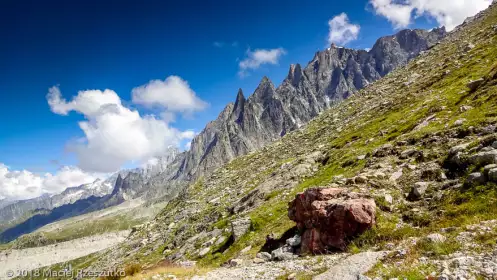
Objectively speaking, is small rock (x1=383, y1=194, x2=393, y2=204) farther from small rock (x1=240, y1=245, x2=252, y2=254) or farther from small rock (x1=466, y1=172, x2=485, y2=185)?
small rock (x1=240, y1=245, x2=252, y2=254)

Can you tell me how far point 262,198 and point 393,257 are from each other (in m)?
28.6

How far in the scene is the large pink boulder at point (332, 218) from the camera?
16688 millimetres

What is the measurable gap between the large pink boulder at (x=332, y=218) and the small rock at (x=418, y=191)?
→ 276 centimetres

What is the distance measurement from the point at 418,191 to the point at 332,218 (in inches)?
226

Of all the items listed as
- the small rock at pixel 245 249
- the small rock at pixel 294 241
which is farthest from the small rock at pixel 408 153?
the small rock at pixel 245 249

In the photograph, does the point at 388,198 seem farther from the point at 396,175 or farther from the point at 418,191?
the point at 396,175

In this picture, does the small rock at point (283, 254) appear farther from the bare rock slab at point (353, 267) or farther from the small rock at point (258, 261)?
the bare rock slab at point (353, 267)

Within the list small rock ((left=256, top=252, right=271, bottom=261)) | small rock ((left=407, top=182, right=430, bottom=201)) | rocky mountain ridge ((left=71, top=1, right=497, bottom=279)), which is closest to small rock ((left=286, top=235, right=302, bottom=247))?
rocky mountain ridge ((left=71, top=1, right=497, bottom=279))

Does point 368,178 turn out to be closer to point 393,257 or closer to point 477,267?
point 393,257

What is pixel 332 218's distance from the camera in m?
17.6

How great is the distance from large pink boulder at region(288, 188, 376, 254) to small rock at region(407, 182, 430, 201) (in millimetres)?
2765

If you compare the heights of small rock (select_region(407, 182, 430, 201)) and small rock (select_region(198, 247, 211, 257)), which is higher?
small rock (select_region(407, 182, 430, 201))

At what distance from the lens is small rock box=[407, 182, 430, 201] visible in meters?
18.1

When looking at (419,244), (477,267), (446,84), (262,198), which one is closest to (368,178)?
(419,244)
